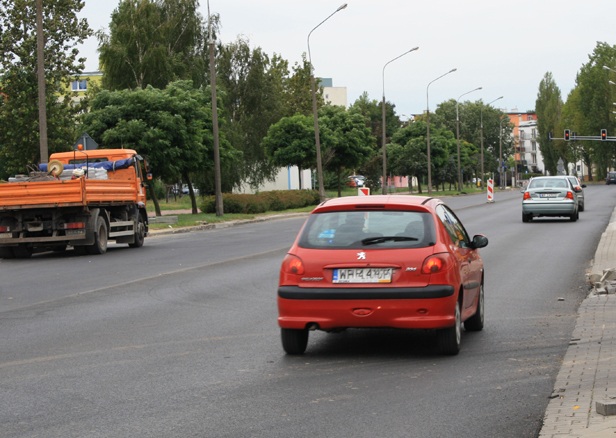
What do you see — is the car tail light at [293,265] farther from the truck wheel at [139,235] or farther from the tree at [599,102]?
the tree at [599,102]

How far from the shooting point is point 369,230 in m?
7.31

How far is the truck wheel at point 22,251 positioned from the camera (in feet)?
66.2

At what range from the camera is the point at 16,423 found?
207 inches

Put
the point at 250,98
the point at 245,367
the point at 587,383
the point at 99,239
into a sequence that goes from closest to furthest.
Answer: the point at 587,383, the point at 245,367, the point at 99,239, the point at 250,98

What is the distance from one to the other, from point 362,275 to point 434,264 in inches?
24.0

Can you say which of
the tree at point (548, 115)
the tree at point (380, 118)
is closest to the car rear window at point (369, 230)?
the tree at point (380, 118)

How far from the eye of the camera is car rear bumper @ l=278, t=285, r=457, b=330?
694 cm

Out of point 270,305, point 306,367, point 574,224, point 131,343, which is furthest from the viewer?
point 574,224

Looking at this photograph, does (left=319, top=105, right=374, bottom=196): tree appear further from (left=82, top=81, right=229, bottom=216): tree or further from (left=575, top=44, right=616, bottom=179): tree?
(left=575, top=44, right=616, bottom=179): tree

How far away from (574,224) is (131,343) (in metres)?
22.0

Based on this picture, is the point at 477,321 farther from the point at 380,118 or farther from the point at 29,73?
the point at 380,118

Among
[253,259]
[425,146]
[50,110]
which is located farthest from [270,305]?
[425,146]

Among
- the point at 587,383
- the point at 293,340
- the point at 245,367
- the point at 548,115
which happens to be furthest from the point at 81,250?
the point at 548,115

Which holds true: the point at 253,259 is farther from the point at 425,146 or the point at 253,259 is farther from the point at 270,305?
the point at 425,146
